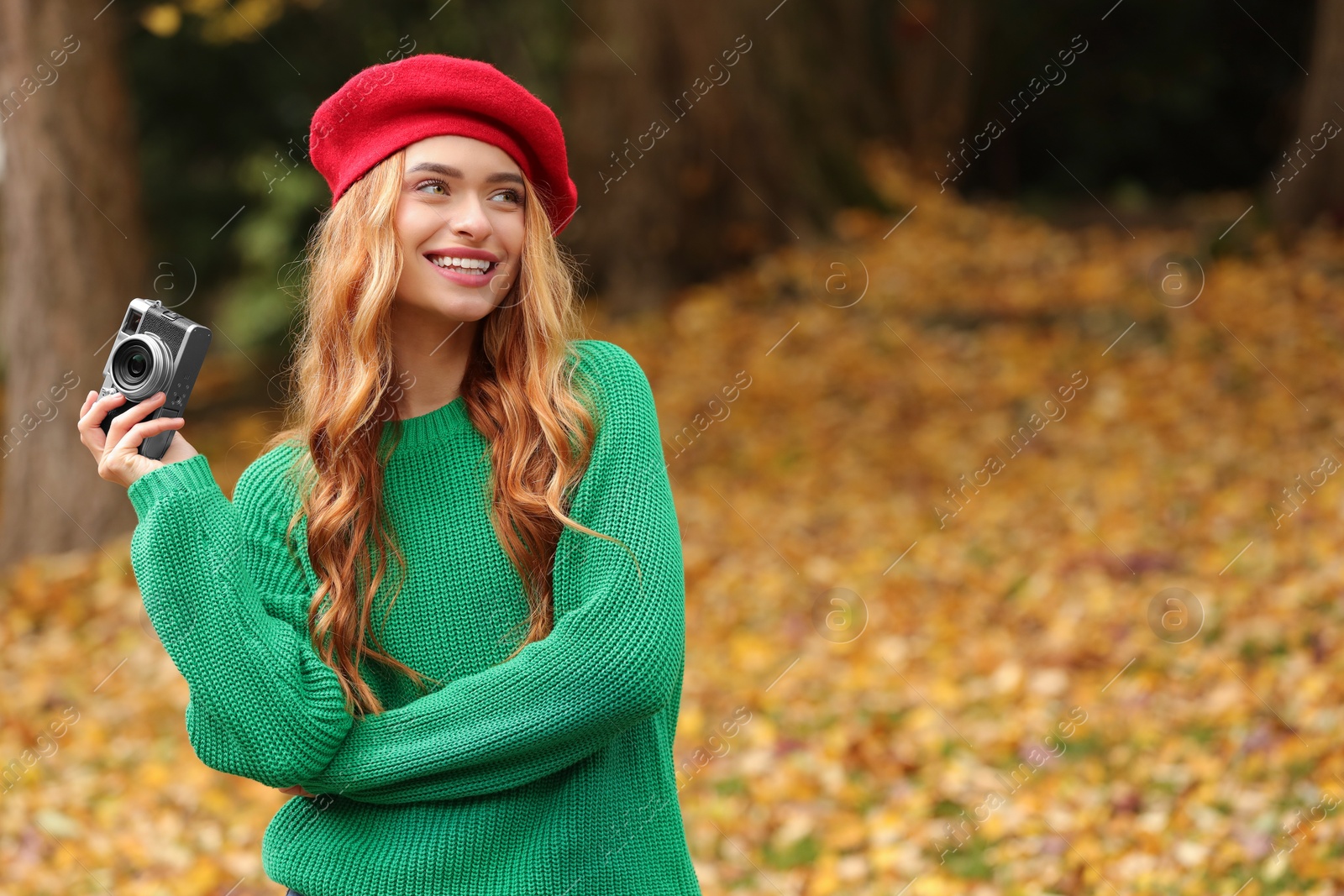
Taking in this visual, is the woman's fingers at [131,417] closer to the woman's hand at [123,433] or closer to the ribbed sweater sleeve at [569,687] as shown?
the woman's hand at [123,433]

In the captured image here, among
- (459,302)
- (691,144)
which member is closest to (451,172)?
(459,302)

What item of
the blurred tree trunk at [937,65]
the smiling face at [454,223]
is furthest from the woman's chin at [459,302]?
the blurred tree trunk at [937,65]

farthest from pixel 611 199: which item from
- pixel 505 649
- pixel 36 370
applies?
pixel 505 649

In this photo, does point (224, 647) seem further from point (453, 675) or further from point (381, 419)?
point (381, 419)

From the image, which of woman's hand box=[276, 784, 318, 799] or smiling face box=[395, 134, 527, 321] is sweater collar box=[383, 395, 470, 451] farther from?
woman's hand box=[276, 784, 318, 799]

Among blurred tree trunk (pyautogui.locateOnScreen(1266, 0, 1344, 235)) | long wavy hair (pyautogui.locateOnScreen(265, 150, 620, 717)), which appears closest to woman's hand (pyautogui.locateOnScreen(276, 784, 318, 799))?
long wavy hair (pyautogui.locateOnScreen(265, 150, 620, 717))

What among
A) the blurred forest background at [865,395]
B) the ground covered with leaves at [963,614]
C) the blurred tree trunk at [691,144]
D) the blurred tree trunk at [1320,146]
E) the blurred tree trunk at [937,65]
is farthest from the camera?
the blurred tree trunk at [937,65]

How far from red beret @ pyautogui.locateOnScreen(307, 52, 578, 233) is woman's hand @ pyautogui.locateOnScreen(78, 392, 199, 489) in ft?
1.43

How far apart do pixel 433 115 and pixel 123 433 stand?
62 cm

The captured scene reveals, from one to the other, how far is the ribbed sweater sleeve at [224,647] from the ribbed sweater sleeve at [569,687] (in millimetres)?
58

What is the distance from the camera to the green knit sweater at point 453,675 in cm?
162

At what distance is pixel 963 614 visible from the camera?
5457mm

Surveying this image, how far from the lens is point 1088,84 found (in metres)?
14.0

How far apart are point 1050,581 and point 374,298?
4374mm
